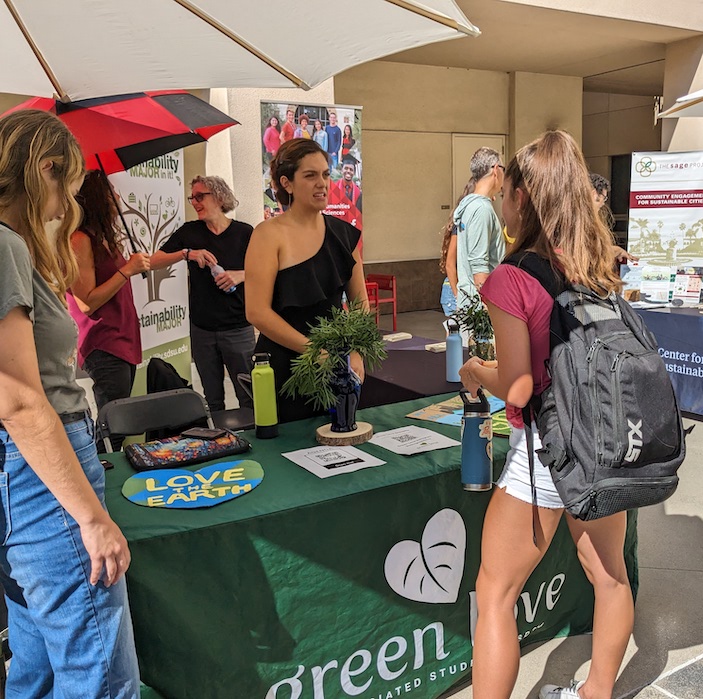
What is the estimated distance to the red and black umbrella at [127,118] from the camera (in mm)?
2525

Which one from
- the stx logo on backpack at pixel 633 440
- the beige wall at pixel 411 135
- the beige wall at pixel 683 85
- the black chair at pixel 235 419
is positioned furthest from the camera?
the beige wall at pixel 411 135

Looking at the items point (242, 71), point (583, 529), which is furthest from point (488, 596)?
point (242, 71)

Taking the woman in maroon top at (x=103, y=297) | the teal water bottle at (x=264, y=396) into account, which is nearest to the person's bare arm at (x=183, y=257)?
the woman in maroon top at (x=103, y=297)

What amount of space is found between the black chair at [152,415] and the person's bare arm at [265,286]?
1.21 ft

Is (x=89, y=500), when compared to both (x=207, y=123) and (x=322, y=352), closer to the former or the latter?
(x=322, y=352)

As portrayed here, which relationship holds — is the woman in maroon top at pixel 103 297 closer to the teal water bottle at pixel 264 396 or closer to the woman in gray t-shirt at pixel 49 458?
the teal water bottle at pixel 264 396

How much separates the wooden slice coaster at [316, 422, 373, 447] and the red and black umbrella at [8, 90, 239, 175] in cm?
138

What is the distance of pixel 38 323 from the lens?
1.16 m

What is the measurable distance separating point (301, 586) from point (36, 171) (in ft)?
3.39

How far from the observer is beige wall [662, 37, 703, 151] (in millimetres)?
7707

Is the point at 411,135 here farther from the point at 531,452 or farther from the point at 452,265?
the point at 531,452

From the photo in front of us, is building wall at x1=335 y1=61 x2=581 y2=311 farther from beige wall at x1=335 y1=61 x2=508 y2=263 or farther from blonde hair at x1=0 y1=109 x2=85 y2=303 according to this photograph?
blonde hair at x1=0 y1=109 x2=85 y2=303

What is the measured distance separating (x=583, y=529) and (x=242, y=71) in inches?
59.1

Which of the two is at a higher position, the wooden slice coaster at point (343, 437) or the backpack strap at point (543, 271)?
the backpack strap at point (543, 271)
